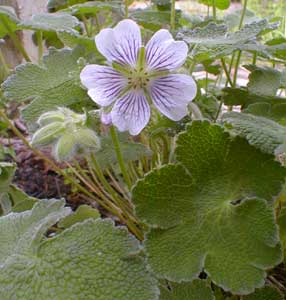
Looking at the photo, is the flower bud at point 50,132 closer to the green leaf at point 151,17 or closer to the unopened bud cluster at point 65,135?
the unopened bud cluster at point 65,135

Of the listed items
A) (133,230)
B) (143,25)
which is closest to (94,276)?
(133,230)

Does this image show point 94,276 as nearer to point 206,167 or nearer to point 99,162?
point 206,167

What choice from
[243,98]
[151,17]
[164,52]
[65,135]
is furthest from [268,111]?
[151,17]

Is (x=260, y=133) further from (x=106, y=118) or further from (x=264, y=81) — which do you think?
(x=264, y=81)

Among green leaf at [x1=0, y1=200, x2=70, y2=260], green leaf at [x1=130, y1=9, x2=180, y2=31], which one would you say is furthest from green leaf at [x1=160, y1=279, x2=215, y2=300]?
green leaf at [x1=130, y1=9, x2=180, y2=31]

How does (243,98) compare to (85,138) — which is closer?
(85,138)

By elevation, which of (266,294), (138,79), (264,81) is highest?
(138,79)
